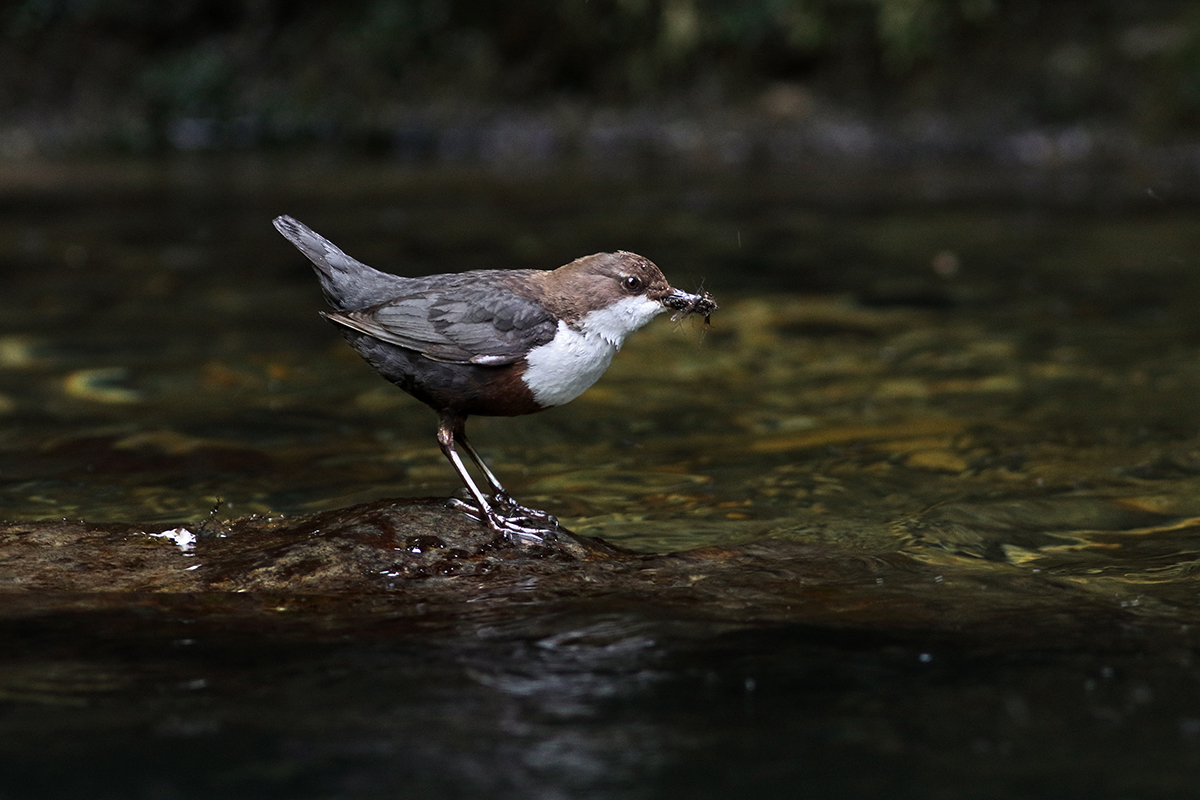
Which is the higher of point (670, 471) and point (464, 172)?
point (464, 172)

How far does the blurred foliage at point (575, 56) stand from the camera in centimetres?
1234

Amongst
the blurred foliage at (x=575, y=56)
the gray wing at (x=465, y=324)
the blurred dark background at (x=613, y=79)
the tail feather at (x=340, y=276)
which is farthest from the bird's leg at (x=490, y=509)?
the blurred foliage at (x=575, y=56)

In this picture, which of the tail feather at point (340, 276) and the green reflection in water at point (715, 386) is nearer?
the tail feather at point (340, 276)

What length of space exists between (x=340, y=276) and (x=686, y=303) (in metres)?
0.91

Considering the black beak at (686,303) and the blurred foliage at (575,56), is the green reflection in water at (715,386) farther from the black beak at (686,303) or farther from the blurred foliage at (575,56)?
the blurred foliage at (575,56)

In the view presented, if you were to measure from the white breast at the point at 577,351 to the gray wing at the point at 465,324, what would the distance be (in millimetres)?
37

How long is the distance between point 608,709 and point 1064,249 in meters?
7.06

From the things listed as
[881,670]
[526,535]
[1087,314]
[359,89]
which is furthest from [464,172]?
[881,670]

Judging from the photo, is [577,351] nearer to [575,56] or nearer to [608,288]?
[608,288]

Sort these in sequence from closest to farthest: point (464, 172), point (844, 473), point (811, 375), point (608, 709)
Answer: point (608, 709) < point (844, 473) < point (811, 375) < point (464, 172)

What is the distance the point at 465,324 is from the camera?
329cm

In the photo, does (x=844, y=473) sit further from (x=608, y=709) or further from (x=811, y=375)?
(x=608, y=709)

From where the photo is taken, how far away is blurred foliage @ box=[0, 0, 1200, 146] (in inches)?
486

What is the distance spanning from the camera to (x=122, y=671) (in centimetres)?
258
